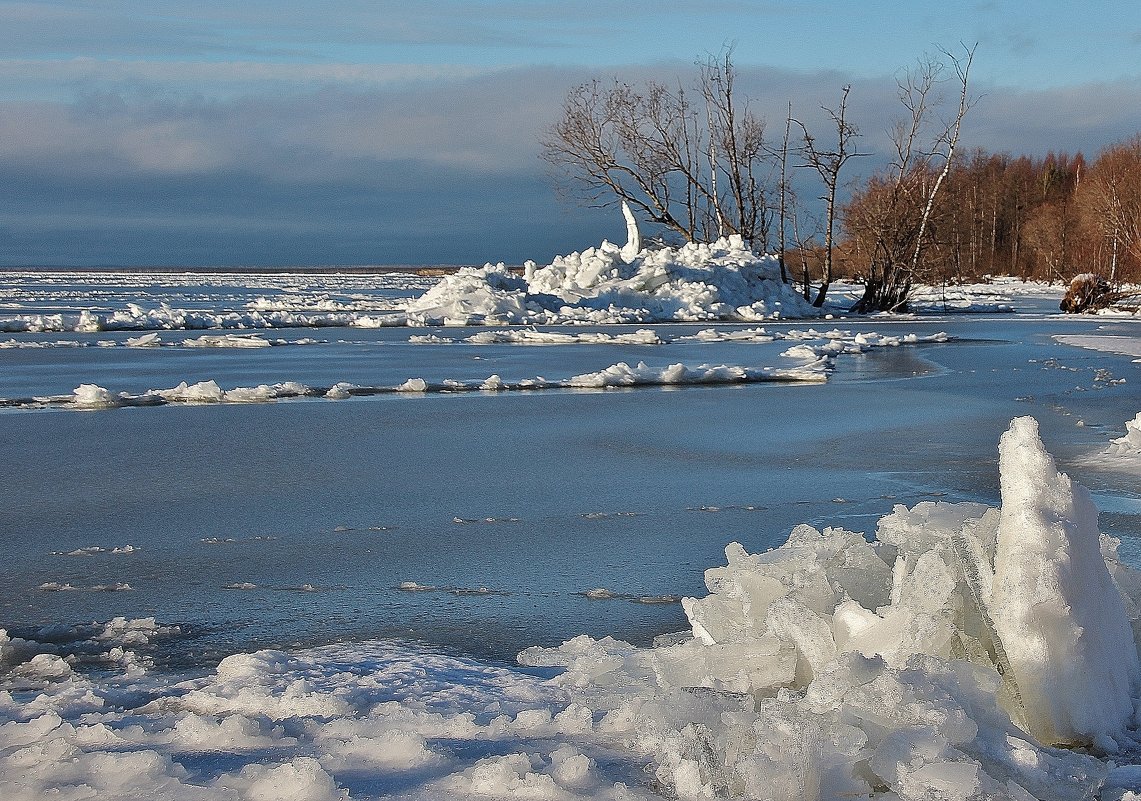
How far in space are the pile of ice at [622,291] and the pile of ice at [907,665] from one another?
20.3 metres

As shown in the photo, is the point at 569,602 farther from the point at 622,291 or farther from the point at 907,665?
the point at 622,291

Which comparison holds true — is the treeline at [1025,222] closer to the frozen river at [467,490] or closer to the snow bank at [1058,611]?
the frozen river at [467,490]

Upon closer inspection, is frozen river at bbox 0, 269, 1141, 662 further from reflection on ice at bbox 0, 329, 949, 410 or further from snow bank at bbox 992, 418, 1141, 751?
snow bank at bbox 992, 418, 1141, 751

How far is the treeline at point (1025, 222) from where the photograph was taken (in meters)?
30.1

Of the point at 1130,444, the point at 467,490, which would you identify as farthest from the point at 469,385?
the point at 1130,444

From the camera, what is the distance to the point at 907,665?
263cm

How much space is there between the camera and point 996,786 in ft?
7.57

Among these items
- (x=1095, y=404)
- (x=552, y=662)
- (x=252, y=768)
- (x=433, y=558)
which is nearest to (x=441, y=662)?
(x=552, y=662)

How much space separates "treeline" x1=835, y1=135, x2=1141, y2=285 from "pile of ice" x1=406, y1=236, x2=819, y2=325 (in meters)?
3.65

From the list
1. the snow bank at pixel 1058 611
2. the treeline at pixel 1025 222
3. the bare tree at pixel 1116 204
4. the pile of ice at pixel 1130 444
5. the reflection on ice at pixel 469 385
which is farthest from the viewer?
the bare tree at pixel 1116 204

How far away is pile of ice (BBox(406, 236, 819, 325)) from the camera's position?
2412 cm

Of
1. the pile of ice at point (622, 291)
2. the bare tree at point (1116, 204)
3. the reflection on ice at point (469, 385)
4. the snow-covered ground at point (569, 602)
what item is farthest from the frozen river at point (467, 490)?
the bare tree at point (1116, 204)

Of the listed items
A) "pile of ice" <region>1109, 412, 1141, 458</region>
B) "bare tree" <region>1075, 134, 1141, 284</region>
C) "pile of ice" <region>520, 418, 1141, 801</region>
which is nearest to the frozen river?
"pile of ice" <region>1109, 412, 1141, 458</region>

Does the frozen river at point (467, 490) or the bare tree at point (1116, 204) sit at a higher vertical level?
the bare tree at point (1116, 204)
